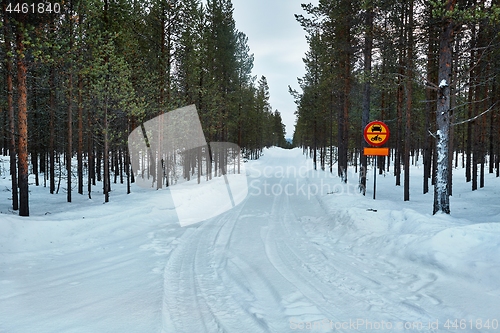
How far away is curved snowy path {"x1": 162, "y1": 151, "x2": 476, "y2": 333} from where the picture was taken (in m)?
3.86

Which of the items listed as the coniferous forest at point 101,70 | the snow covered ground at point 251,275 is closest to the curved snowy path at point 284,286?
the snow covered ground at point 251,275

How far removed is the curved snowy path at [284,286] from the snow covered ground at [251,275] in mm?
25

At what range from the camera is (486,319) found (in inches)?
147

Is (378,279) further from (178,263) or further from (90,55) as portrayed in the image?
(90,55)

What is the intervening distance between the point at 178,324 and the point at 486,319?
411 centimetres

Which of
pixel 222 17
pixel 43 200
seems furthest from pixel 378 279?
pixel 222 17

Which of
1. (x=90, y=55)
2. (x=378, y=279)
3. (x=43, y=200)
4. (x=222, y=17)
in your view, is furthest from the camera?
(x=222, y=17)

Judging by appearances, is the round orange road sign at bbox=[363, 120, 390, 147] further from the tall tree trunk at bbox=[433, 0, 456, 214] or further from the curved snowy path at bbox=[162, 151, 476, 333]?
the curved snowy path at bbox=[162, 151, 476, 333]

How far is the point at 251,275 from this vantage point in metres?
5.36

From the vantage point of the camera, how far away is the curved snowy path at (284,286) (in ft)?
12.7

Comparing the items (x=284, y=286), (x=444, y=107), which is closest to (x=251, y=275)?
(x=284, y=286)

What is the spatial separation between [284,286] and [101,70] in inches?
533

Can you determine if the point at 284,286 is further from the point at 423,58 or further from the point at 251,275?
the point at 423,58

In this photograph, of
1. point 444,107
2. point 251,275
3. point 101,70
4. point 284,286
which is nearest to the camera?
point 284,286
